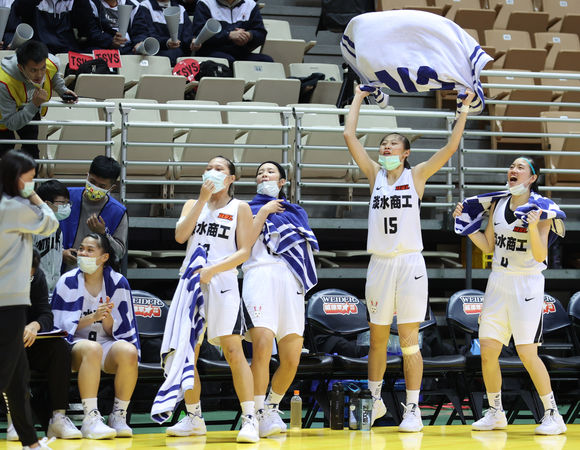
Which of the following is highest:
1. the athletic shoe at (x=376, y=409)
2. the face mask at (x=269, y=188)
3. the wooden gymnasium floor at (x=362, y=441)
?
the face mask at (x=269, y=188)

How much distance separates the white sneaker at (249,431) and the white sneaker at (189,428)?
0.44 meters

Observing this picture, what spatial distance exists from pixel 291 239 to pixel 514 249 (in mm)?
1487

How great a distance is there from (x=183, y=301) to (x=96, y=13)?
569 cm

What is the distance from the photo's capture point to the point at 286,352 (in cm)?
588

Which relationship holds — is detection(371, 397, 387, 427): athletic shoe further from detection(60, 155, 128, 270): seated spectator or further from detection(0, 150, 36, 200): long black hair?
detection(0, 150, 36, 200): long black hair

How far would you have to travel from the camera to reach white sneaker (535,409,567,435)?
6.00 meters

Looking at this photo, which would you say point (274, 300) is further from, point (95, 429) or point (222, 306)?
point (95, 429)

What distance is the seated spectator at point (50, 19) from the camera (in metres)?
10.2

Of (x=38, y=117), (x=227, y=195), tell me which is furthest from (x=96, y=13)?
(x=227, y=195)

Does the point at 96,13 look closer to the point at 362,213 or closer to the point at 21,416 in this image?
the point at 362,213

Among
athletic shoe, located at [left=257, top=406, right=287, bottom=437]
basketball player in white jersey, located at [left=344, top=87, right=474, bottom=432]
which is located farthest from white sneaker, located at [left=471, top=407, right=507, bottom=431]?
athletic shoe, located at [left=257, top=406, right=287, bottom=437]

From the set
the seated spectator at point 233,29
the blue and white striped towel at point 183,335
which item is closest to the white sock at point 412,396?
the blue and white striped towel at point 183,335

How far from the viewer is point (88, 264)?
6031 millimetres

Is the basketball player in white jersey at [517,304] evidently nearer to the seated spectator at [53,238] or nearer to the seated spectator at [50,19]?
the seated spectator at [53,238]
